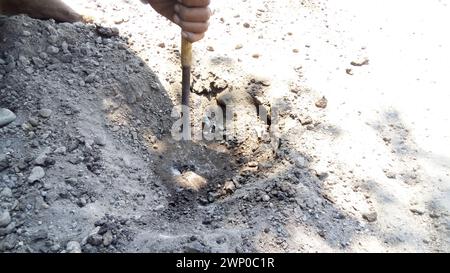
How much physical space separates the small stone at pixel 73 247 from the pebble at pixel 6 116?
75cm

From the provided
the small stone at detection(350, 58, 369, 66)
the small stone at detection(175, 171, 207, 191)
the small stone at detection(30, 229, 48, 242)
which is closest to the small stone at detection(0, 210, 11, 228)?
the small stone at detection(30, 229, 48, 242)

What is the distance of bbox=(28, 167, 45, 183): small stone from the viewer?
2031 millimetres

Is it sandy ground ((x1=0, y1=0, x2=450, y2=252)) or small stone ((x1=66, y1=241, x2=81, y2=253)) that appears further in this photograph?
sandy ground ((x1=0, y1=0, x2=450, y2=252))

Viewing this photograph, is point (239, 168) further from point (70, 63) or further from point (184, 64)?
point (70, 63)

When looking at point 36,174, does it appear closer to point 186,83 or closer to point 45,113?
point 45,113

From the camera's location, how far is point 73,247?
1836mm

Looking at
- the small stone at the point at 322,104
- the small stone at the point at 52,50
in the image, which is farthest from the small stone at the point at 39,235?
the small stone at the point at 322,104

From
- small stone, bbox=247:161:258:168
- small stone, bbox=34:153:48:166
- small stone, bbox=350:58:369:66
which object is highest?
small stone, bbox=350:58:369:66

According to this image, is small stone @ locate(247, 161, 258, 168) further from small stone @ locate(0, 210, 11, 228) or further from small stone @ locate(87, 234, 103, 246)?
small stone @ locate(0, 210, 11, 228)

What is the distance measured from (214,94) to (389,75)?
109 centimetres

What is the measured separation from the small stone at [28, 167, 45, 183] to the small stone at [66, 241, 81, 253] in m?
0.35

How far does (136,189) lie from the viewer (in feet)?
7.38

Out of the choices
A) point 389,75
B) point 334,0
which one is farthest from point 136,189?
point 334,0

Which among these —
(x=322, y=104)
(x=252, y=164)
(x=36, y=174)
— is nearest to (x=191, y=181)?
(x=252, y=164)
